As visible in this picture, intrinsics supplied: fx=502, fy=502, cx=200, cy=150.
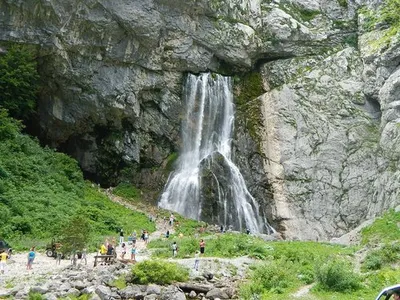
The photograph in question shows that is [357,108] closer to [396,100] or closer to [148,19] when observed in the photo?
[396,100]

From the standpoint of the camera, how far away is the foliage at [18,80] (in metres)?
38.7

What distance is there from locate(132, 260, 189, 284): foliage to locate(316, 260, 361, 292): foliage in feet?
19.4

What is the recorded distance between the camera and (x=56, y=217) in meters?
31.7

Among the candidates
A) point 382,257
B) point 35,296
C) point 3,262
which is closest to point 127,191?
point 3,262

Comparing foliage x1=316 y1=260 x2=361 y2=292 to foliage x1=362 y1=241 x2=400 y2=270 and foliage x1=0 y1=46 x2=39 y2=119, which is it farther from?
foliage x1=0 y1=46 x2=39 y2=119

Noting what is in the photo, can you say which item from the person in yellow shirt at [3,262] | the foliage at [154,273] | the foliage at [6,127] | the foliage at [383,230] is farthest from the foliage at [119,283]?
the foliage at [6,127]

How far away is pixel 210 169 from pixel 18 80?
17197 mm

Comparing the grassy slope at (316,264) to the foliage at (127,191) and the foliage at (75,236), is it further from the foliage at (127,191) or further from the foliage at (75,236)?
the foliage at (127,191)

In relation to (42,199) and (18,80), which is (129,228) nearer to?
(42,199)

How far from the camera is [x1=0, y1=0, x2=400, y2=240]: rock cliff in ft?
131

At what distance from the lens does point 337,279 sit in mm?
19250

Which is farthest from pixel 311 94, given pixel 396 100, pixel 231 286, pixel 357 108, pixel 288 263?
pixel 231 286

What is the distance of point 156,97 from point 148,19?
7.54 meters

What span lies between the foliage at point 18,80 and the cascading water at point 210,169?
1378 centimetres
